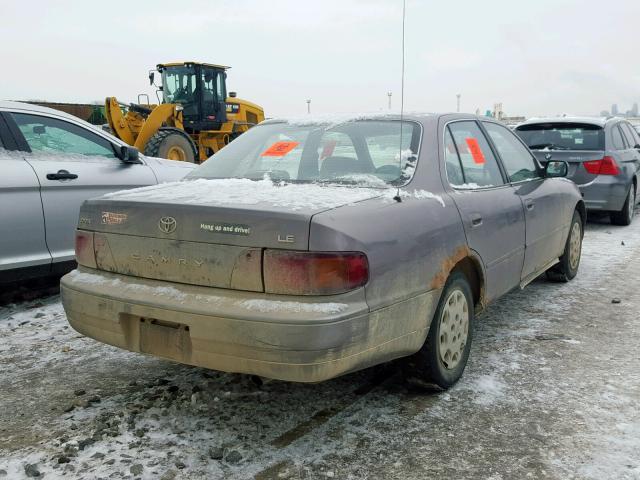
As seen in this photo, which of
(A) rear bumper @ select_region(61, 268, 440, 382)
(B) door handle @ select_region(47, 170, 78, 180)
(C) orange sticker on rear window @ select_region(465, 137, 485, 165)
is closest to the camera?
(A) rear bumper @ select_region(61, 268, 440, 382)

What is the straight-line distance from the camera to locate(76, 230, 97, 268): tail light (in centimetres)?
327

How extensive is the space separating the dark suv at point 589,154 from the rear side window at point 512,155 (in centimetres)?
372

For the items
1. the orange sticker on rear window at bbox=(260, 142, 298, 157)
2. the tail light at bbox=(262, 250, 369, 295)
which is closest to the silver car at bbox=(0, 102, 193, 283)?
the orange sticker on rear window at bbox=(260, 142, 298, 157)

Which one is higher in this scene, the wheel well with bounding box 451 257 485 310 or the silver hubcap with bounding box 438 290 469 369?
the wheel well with bounding box 451 257 485 310

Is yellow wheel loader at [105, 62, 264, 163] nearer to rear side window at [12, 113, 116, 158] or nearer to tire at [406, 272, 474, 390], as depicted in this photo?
rear side window at [12, 113, 116, 158]

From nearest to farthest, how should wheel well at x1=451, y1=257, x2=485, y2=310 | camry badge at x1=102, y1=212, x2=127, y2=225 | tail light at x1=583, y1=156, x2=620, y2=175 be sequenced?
camry badge at x1=102, y1=212, x2=127, y2=225, wheel well at x1=451, y1=257, x2=485, y2=310, tail light at x1=583, y1=156, x2=620, y2=175

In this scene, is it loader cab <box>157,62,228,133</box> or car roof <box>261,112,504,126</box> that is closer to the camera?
A: car roof <box>261,112,504,126</box>

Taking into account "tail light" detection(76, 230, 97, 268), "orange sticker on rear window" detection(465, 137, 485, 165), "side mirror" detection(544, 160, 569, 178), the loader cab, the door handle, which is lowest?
"tail light" detection(76, 230, 97, 268)

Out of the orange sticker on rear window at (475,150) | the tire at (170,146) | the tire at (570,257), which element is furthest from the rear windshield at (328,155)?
the tire at (170,146)

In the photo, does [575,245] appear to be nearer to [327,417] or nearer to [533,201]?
[533,201]

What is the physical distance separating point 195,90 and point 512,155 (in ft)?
39.2

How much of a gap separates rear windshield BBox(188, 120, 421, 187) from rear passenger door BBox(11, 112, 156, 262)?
67.8 inches

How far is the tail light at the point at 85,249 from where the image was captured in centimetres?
327

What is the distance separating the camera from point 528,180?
478cm
